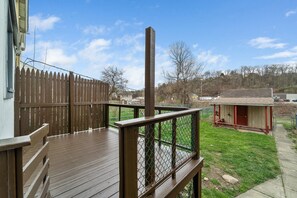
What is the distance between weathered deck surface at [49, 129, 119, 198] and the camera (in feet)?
7.14

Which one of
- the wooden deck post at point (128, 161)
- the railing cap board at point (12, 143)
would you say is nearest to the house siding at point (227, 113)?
the wooden deck post at point (128, 161)

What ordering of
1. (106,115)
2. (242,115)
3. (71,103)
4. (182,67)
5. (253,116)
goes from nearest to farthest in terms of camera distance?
(71,103)
(106,115)
(253,116)
(242,115)
(182,67)

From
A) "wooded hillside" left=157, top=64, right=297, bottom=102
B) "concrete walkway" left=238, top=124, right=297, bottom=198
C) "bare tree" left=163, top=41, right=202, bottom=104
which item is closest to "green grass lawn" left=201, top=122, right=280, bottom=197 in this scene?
"concrete walkway" left=238, top=124, right=297, bottom=198

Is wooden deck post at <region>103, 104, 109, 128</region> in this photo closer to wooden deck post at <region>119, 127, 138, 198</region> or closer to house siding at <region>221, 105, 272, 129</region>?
wooden deck post at <region>119, 127, 138, 198</region>

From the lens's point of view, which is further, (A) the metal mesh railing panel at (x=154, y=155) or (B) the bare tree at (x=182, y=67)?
(B) the bare tree at (x=182, y=67)

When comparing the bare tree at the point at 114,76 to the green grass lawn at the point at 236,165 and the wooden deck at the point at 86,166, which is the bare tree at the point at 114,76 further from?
the wooden deck at the point at 86,166

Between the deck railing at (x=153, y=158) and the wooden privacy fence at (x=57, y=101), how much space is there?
3.27 meters

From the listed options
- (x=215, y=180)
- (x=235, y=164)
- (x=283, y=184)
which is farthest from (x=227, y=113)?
(x=215, y=180)

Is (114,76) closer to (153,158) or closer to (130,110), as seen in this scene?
(130,110)

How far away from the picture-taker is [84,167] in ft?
9.36

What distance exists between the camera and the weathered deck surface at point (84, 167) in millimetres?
2177

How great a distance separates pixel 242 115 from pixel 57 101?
1354 cm

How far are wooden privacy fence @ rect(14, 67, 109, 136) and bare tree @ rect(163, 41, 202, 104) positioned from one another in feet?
50.6

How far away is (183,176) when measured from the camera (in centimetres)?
249
